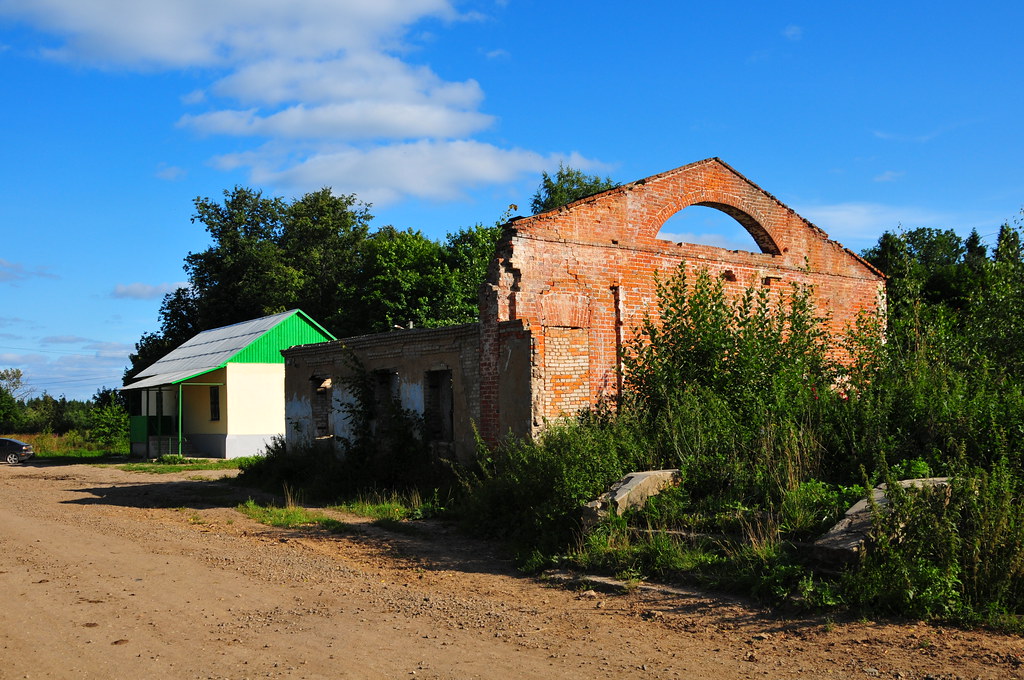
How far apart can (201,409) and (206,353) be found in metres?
2.57

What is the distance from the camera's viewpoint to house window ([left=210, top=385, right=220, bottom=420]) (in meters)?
28.3

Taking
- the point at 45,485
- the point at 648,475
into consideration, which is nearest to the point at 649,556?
the point at 648,475

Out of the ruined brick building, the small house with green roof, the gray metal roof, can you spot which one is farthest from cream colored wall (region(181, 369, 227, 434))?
the ruined brick building

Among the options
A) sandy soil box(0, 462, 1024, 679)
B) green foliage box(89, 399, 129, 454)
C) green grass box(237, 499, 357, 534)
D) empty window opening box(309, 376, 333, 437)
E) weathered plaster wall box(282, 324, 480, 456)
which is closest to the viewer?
sandy soil box(0, 462, 1024, 679)

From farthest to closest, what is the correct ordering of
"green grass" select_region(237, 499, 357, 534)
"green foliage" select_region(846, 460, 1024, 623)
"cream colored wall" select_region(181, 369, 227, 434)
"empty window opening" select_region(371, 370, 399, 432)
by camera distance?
"cream colored wall" select_region(181, 369, 227, 434), "empty window opening" select_region(371, 370, 399, 432), "green grass" select_region(237, 499, 357, 534), "green foliage" select_region(846, 460, 1024, 623)

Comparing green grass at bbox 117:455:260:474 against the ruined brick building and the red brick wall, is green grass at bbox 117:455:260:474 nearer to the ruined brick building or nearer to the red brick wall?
the ruined brick building

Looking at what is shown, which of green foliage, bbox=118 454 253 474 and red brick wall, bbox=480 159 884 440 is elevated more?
red brick wall, bbox=480 159 884 440

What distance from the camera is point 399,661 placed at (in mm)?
5676

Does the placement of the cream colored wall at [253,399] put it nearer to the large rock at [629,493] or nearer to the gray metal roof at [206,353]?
the gray metal roof at [206,353]

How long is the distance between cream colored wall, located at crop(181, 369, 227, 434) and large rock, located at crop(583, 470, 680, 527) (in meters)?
21.5

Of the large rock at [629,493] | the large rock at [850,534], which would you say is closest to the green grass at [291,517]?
the large rock at [629,493]

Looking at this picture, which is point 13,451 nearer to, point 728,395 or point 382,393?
point 382,393

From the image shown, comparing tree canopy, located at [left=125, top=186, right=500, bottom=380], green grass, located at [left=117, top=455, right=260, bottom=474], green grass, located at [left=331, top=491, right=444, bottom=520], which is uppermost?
tree canopy, located at [left=125, top=186, right=500, bottom=380]

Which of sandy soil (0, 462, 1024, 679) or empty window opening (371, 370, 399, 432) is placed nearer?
sandy soil (0, 462, 1024, 679)
